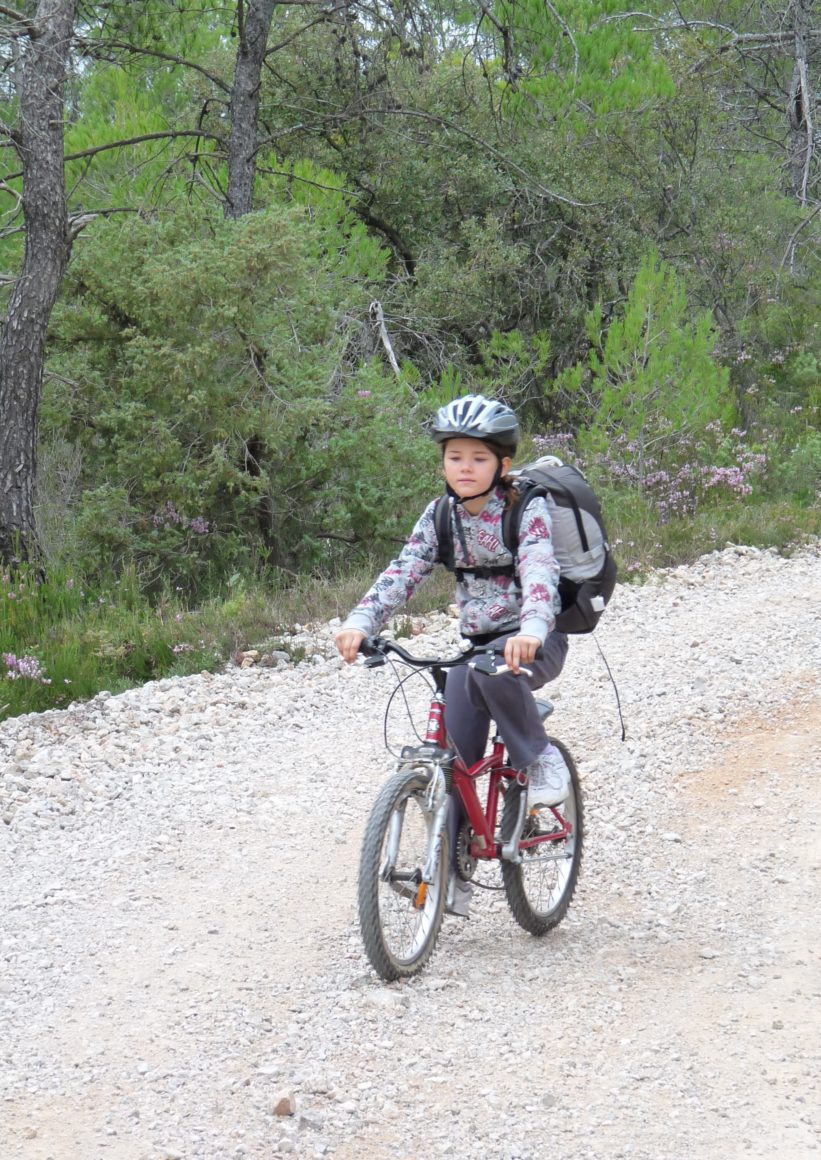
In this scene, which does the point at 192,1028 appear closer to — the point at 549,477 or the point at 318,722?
the point at 549,477

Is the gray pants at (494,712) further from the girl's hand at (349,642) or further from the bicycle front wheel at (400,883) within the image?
the girl's hand at (349,642)

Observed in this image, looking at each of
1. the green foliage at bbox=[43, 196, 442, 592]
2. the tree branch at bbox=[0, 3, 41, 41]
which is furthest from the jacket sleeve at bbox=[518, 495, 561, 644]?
the tree branch at bbox=[0, 3, 41, 41]

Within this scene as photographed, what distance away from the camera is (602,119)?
15.2 m

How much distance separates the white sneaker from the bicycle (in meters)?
0.04

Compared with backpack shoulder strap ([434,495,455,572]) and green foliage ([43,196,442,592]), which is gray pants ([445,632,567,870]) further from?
green foliage ([43,196,442,592])

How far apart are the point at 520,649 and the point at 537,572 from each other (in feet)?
1.06

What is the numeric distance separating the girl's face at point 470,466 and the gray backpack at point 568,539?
104 millimetres

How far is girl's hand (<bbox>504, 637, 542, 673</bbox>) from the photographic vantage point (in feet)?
12.5

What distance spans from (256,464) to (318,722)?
3.43m

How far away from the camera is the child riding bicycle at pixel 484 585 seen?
4.08 m

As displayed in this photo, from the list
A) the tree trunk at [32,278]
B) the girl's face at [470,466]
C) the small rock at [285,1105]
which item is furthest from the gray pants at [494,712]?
the tree trunk at [32,278]

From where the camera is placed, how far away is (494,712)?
422 centimetres

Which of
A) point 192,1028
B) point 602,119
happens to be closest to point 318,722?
point 192,1028

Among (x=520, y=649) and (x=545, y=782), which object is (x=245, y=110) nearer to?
(x=545, y=782)
